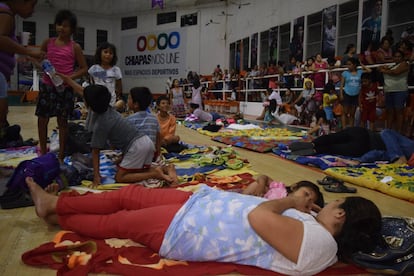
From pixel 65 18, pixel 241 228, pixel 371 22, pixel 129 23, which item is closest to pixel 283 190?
pixel 241 228

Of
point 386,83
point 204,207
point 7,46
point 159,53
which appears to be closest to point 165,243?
point 204,207

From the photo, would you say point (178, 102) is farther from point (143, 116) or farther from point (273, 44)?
point (143, 116)

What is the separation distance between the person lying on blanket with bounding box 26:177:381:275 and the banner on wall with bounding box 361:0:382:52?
8655 millimetres

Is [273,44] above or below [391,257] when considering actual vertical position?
above

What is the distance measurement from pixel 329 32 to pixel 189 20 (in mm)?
11294

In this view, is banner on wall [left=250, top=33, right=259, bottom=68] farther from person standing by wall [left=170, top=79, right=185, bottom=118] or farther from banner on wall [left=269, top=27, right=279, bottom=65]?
person standing by wall [left=170, top=79, right=185, bottom=118]

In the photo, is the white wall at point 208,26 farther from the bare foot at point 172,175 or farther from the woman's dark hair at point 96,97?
the woman's dark hair at point 96,97

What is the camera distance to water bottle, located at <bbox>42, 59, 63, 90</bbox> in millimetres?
3438

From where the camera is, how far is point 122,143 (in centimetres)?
318

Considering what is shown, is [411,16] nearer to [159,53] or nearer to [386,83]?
[386,83]

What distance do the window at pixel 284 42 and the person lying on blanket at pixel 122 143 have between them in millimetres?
11818

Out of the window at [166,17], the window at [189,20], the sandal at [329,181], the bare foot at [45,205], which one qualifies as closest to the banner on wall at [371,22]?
the sandal at [329,181]

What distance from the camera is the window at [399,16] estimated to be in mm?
8758

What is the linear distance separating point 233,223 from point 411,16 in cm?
898
